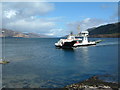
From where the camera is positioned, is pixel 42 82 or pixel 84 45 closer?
pixel 42 82

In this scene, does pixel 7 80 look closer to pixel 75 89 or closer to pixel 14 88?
pixel 14 88

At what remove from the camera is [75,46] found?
9706cm

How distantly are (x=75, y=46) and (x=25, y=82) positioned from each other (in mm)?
74020

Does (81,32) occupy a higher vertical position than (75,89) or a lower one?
higher

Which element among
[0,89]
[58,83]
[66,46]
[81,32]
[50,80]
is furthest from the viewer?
[81,32]

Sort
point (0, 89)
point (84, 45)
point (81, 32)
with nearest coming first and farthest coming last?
1. point (0, 89)
2. point (84, 45)
3. point (81, 32)

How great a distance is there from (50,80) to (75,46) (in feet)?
236

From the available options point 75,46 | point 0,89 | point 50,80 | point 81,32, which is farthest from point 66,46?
point 0,89

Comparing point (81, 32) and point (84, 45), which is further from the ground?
point (81, 32)

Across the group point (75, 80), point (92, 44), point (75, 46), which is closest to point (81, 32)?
point (92, 44)

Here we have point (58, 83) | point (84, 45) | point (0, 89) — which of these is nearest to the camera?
point (0, 89)

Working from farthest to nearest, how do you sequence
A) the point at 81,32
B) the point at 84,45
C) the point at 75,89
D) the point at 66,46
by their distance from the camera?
the point at 81,32, the point at 84,45, the point at 66,46, the point at 75,89

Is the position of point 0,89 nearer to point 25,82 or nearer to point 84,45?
point 25,82

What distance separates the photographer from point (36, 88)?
72.8ft
